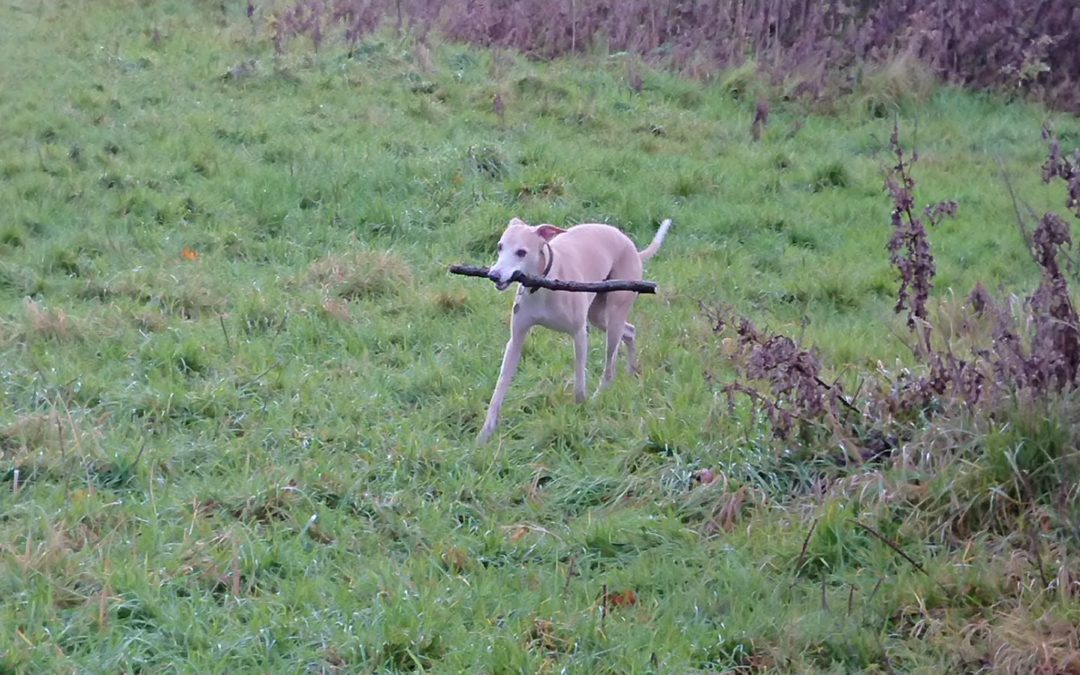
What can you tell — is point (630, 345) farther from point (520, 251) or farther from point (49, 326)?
point (49, 326)

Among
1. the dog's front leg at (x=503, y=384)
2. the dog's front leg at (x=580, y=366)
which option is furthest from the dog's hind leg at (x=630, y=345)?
the dog's front leg at (x=503, y=384)

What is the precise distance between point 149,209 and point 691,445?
514cm

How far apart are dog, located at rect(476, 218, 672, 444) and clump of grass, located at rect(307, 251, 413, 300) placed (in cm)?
159

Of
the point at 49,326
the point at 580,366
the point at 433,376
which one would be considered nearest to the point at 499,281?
the point at 580,366

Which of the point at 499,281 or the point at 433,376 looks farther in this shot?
the point at 433,376

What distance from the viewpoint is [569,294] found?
6.11 meters

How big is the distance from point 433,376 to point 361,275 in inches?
64.3

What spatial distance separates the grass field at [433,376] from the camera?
414cm

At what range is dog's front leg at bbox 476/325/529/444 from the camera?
5836 millimetres

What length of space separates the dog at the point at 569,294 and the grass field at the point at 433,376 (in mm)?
198

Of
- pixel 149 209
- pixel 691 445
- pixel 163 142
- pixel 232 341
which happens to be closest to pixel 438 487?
pixel 691 445

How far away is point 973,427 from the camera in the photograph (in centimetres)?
486

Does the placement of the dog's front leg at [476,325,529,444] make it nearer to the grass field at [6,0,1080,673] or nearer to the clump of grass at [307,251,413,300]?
the grass field at [6,0,1080,673]

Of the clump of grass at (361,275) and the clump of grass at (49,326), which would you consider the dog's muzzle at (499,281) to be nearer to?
the clump of grass at (361,275)
